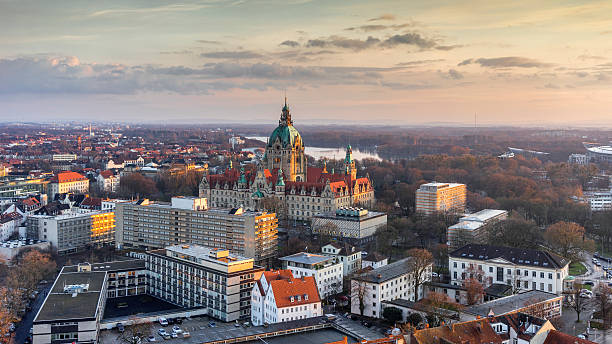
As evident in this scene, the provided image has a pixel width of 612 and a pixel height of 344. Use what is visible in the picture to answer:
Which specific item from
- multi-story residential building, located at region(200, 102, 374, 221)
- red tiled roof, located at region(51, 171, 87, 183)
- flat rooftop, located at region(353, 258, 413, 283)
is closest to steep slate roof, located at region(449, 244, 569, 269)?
flat rooftop, located at region(353, 258, 413, 283)

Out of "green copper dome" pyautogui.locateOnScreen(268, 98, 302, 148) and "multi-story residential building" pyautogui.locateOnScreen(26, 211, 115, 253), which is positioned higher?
"green copper dome" pyautogui.locateOnScreen(268, 98, 302, 148)

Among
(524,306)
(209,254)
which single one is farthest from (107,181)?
(524,306)

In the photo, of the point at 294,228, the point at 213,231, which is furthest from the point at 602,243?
the point at 213,231

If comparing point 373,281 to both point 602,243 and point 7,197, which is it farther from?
point 7,197

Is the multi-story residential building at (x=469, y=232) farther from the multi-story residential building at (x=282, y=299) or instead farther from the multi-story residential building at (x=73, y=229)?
the multi-story residential building at (x=73, y=229)

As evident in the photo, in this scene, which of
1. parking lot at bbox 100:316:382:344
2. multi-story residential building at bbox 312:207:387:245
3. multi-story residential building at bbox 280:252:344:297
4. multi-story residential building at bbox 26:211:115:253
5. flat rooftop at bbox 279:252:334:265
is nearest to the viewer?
parking lot at bbox 100:316:382:344

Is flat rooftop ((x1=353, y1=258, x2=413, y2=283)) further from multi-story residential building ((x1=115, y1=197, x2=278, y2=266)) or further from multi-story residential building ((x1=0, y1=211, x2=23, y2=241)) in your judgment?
multi-story residential building ((x1=0, y1=211, x2=23, y2=241))
